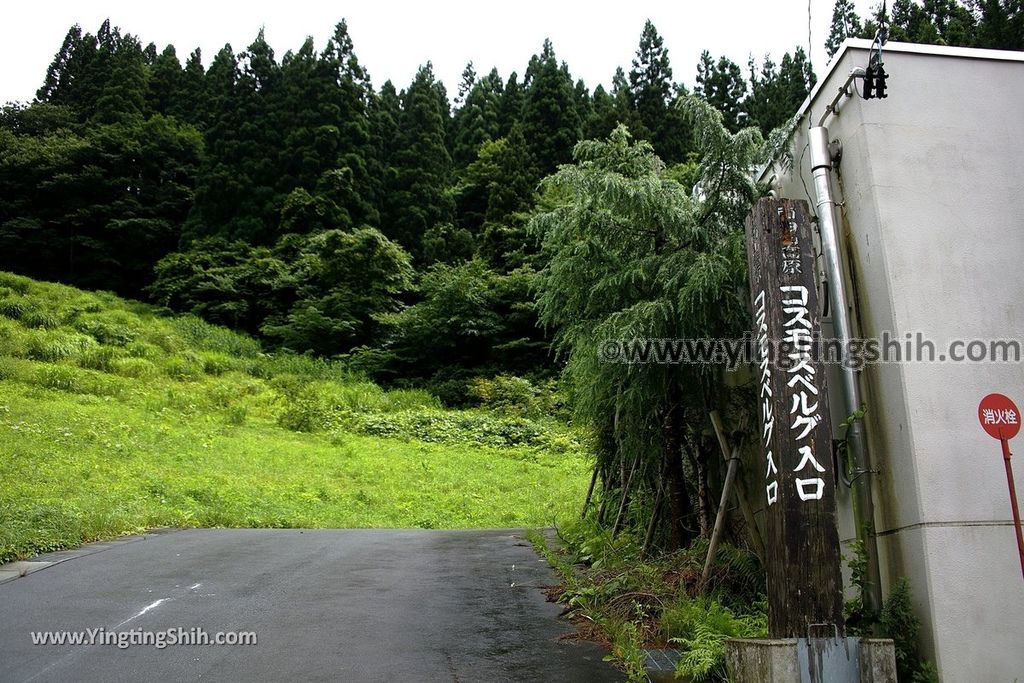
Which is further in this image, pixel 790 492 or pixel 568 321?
pixel 568 321

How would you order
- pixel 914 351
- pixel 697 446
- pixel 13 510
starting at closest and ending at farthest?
pixel 914 351 → pixel 697 446 → pixel 13 510

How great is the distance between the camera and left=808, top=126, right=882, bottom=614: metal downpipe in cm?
527

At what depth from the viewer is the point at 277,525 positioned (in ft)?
42.2

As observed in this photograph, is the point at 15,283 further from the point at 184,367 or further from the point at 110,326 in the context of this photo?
the point at 184,367

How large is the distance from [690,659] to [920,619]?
4.88 feet

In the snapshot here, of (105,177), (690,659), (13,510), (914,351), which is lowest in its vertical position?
(690,659)

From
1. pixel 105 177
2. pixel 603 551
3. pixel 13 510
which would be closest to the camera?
pixel 603 551

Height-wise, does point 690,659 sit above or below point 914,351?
below

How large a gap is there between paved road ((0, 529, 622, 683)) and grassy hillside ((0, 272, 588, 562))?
73.7 inches

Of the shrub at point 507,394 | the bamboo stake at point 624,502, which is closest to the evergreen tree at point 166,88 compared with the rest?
the shrub at point 507,394

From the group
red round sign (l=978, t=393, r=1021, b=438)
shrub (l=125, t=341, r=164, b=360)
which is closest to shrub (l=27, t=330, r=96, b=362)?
shrub (l=125, t=341, r=164, b=360)

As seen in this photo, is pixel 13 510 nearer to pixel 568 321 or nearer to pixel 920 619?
pixel 568 321

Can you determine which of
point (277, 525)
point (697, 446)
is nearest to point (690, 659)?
point (697, 446)

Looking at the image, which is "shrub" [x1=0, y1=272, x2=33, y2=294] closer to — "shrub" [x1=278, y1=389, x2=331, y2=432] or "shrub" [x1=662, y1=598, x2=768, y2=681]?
"shrub" [x1=278, y1=389, x2=331, y2=432]
